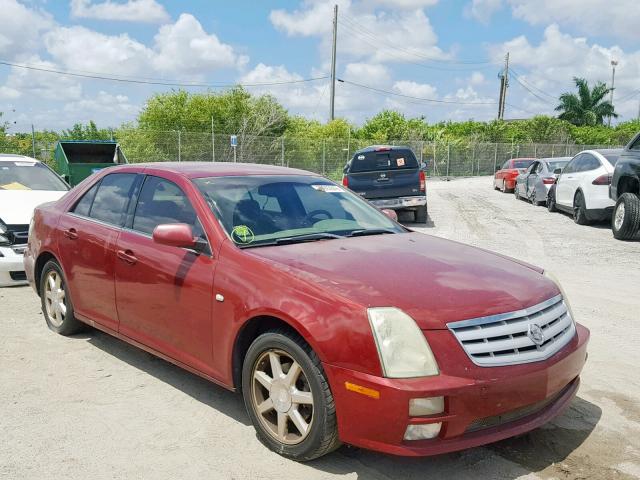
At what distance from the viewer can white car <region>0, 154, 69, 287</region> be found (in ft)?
25.1

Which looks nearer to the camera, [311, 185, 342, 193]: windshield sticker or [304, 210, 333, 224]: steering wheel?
[304, 210, 333, 224]: steering wheel

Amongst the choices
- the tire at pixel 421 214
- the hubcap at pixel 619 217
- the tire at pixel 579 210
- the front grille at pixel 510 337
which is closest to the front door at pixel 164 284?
the front grille at pixel 510 337

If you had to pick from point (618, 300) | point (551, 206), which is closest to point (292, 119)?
point (551, 206)

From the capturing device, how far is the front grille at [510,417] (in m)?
3.09

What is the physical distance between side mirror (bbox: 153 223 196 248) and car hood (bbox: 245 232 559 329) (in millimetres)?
422

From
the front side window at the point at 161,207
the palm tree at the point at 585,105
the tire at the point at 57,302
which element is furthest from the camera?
the palm tree at the point at 585,105

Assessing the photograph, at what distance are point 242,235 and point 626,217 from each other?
931cm

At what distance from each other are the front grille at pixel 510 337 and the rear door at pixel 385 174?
10576 mm

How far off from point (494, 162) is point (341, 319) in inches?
1764

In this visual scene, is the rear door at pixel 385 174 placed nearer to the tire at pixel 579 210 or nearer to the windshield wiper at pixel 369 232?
the tire at pixel 579 210

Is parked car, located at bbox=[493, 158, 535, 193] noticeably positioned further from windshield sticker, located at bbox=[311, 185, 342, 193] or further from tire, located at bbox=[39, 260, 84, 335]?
tire, located at bbox=[39, 260, 84, 335]

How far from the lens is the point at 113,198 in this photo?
16.6ft

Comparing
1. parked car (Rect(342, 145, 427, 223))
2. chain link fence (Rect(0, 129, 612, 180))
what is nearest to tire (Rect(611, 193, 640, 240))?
parked car (Rect(342, 145, 427, 223))

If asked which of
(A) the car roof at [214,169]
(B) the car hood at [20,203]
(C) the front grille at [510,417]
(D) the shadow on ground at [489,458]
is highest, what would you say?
(A) the car roof at [214,169]
